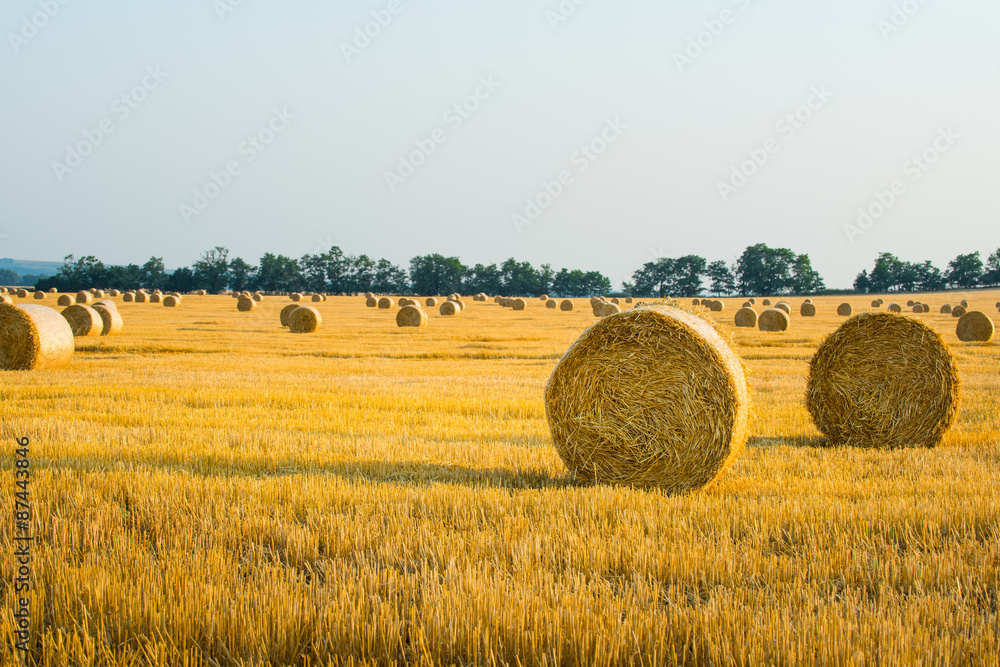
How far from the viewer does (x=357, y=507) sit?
5.54m

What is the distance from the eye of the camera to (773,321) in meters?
33.5

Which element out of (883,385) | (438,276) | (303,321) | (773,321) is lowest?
(883,385)

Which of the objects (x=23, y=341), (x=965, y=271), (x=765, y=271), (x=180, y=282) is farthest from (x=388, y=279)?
(x=23, y=341)

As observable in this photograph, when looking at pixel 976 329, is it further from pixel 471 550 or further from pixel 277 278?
pixel 277 278

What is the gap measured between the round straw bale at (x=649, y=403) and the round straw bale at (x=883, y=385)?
9.56 feet

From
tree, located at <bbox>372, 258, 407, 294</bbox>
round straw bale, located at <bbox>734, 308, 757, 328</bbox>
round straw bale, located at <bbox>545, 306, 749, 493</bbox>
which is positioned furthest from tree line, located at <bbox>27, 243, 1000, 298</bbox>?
round straw bale, located at <bbox>545, 306, 749, 493</bbox>

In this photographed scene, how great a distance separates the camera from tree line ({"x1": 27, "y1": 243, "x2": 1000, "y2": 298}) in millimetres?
109938

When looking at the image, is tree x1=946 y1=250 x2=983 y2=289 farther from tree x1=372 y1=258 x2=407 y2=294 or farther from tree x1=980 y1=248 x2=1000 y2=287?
tree x1=372 y1=258 x2=407 y2=294

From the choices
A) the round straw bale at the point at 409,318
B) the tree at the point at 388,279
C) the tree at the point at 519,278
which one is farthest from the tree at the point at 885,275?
the round straw bale at the point at 409,318

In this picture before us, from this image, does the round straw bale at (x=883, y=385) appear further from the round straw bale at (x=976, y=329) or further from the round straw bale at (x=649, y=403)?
the round straw bale at (x=976, y=329)

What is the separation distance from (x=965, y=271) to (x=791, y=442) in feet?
388

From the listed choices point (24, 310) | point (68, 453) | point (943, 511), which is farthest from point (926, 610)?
point (24, 310)

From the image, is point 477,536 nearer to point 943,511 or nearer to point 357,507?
point 357,507

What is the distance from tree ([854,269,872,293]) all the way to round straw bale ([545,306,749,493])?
11836 centimetres
